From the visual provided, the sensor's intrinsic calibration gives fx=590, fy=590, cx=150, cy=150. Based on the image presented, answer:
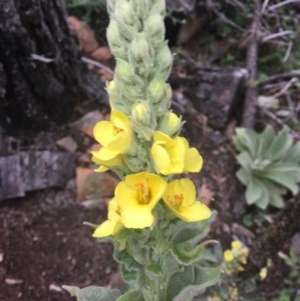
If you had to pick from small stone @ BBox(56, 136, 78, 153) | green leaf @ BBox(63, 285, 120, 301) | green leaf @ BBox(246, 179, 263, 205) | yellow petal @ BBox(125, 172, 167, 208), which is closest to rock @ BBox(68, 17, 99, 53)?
small stone @ BBox(56, 136, 78, 153)

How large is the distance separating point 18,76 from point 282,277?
7.08 ft

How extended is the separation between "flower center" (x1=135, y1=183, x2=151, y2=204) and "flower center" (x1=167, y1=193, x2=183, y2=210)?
8 cm

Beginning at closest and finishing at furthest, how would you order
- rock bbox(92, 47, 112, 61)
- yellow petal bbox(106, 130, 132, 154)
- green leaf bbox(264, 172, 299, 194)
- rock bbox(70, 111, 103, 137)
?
yellow petal bbox(106, 130, 132, 154), rock bbox(70, 111, 103, 137), green leaf bbox(264, 172, 299, 194), rock bbox(92, 47, 112, 61)

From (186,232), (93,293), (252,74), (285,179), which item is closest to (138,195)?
(186,232)

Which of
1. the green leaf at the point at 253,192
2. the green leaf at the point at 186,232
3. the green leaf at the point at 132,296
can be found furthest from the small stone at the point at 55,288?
the green leaf at the point at 253,192

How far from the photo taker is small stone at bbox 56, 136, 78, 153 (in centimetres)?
387

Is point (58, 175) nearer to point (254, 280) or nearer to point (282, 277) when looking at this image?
point (254, 280)

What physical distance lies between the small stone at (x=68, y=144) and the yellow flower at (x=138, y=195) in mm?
2098

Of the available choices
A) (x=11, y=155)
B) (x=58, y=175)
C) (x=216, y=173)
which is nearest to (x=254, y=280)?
(x=216, y=173)

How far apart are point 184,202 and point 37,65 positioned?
6.46ft

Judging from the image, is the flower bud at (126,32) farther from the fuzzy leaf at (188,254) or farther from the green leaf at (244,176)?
the green leaf at (244,176)

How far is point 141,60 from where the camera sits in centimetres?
170

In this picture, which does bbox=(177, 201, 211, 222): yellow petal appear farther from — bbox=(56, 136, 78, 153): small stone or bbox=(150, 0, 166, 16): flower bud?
bbox=(56, 136, 78, 153): small stone

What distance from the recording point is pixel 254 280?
3.41 metres
